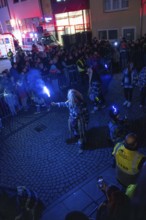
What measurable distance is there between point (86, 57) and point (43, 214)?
9.97 meters

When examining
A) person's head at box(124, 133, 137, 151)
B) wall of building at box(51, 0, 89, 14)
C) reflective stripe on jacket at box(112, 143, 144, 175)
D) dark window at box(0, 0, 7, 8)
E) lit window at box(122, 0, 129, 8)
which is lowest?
reflective stripe on jacket at box(112, 143, 144, 175)

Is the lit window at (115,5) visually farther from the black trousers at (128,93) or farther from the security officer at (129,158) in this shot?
the security officer at (129,158)

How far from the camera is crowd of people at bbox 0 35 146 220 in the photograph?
3885mm

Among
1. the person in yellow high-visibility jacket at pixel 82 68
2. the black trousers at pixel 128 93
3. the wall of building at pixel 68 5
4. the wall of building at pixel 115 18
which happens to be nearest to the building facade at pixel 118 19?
the wall of building at pixel 115 18

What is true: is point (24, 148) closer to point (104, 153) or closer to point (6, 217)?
point (104, 153)

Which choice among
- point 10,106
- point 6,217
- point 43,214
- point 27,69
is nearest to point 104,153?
point 43,214

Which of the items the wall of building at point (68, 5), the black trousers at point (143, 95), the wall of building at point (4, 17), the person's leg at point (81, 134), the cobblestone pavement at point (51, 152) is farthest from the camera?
the wall of building at point (4, 17)

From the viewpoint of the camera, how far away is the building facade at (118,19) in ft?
57.3

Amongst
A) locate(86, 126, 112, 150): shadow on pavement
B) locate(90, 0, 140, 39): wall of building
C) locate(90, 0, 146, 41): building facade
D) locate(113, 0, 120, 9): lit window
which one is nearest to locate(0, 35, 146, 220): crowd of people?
locate(86, 126, 112, 150): shadow on pavement

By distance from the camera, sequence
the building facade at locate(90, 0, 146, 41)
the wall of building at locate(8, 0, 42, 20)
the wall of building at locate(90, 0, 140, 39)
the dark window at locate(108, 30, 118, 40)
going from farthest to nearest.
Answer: the wall of building at locate(8, 0, 42, 20) → the dark window at locate(108, 30, 118, 40) → the wall of building at locate(90, 0, 140, 39) → the building facade at locate(90, 0, 146, 41)

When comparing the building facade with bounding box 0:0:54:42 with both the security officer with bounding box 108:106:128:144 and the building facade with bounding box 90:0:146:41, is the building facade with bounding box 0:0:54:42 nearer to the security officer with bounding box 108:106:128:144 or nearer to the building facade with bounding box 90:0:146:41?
the building facade with bounding box 90:0:146:41

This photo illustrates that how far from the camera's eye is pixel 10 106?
973 cm

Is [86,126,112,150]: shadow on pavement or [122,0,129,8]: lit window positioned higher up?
[122,0,129,8]: lit window

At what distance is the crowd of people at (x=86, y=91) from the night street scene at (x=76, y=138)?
0.05 ft
